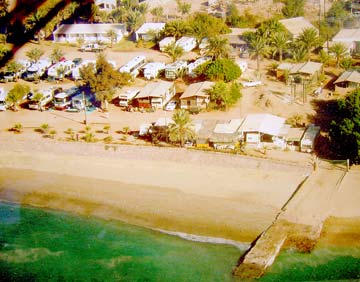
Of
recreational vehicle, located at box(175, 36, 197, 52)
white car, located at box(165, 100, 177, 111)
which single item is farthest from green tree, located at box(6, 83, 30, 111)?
recreational vehicle, located at box(175, 36, 197, 52)

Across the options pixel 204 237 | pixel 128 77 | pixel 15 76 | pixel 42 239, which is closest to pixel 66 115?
pixel 128 77

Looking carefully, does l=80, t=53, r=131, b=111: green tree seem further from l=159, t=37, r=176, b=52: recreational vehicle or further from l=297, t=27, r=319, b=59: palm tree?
l=297, t=27, r=319, b=59: palm tree

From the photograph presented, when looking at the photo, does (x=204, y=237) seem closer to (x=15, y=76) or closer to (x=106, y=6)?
(x=15, y=76)

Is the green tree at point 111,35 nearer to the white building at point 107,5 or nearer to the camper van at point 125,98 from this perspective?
the white building at point 107,5

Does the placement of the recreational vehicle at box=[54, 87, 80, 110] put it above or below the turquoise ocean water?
above

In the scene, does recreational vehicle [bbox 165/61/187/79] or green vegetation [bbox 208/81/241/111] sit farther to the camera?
recreational vehicle [bbox 165/61/187/79]

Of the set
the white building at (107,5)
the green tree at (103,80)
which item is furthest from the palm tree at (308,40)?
the white building at (107,5)
